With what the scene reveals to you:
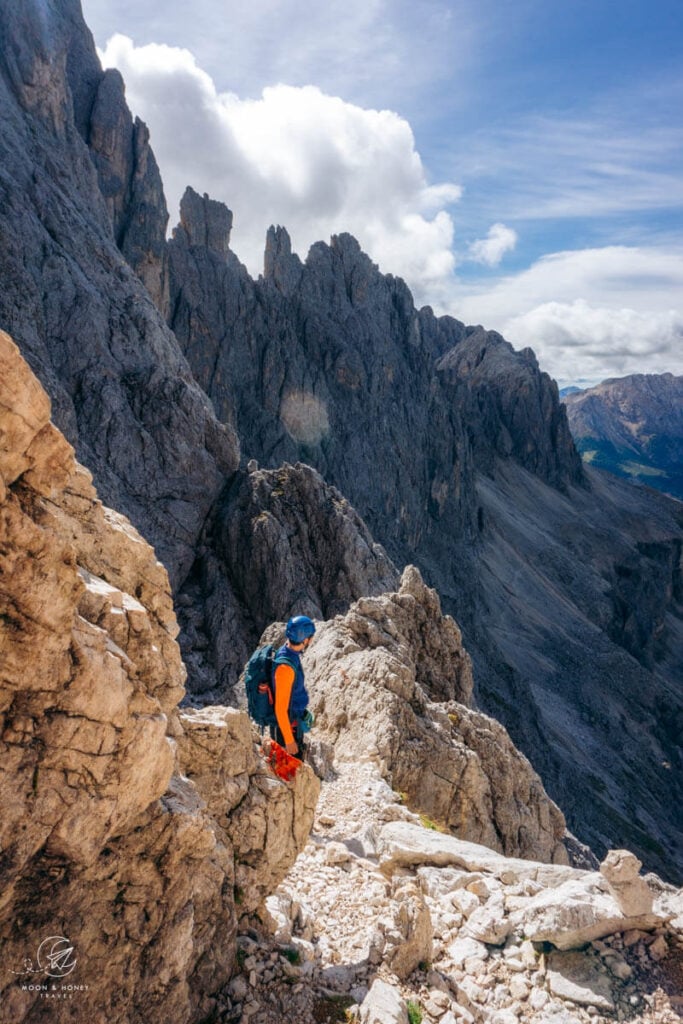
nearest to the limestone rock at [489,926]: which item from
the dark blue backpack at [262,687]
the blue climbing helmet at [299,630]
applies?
the dark blue backpack at [262,687]

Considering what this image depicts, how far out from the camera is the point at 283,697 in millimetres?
9578

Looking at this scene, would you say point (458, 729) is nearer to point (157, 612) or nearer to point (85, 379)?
point (157, 612)

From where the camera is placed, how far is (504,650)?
98.0m

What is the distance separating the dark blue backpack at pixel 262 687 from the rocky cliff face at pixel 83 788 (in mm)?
2552

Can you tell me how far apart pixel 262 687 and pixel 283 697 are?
0.49m

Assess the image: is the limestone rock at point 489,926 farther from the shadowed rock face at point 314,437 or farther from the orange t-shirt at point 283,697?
the shadowed rock face at point 314,437

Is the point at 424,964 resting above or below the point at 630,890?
below

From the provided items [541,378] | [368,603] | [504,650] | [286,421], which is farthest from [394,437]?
[368,603]

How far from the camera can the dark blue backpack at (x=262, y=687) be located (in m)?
9.84

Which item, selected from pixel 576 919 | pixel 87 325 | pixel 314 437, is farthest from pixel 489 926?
pixel 314 437

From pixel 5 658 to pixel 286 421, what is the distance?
3659 inches

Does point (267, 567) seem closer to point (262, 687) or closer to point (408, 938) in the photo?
point (262, 687)

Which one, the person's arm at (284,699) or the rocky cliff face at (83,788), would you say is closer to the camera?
the rocky cliff face at (83,788)

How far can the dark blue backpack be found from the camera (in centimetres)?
984
